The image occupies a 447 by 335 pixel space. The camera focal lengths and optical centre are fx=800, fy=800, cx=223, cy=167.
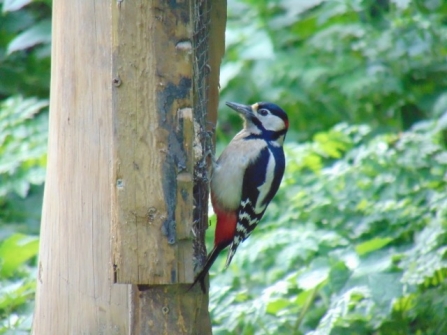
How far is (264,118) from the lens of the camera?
12.2 feet

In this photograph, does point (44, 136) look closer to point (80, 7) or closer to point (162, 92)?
point (80, 7)

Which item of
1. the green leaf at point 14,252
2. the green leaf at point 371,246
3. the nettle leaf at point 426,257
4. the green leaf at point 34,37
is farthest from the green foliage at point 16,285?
the nettle leaf at point 426,257

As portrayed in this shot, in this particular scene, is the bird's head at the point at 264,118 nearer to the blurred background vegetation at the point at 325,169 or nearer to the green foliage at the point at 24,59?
the blurred background vegetation at the point at 325,169

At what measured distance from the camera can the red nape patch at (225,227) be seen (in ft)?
11.2

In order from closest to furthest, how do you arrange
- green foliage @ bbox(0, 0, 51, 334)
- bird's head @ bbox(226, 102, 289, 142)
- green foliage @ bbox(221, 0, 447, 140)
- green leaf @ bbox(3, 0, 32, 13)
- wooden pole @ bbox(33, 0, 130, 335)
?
wooden pole @ bbox(33, 0, 130, 335) < green foliage @ bbox(0, 0, 51, 334) < bird's head @ bbox(226, 102, 289, 142) < green leaf @ bbox(3, 0, 32, 13) < green foliage @ bbox(221, 0, 447, 140)

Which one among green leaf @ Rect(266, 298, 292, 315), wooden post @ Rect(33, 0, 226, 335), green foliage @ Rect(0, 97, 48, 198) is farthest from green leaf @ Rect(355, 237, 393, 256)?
green foliage @ Rect(0, 97, 48, 198)

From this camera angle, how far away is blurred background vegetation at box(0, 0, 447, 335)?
3746 millimetres

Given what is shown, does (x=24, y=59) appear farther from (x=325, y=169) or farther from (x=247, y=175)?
(x=247, y=175)

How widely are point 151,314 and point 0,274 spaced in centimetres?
128

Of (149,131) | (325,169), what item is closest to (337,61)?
(325,169)

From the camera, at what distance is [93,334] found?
2840 millimetres

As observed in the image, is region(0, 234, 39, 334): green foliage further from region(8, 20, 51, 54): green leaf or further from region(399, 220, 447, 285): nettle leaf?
region(399, 220, 447, 285): nettle leaf

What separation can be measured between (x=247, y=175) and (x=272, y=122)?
12.6 inches

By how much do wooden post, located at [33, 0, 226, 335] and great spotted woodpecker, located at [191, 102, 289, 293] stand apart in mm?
184
